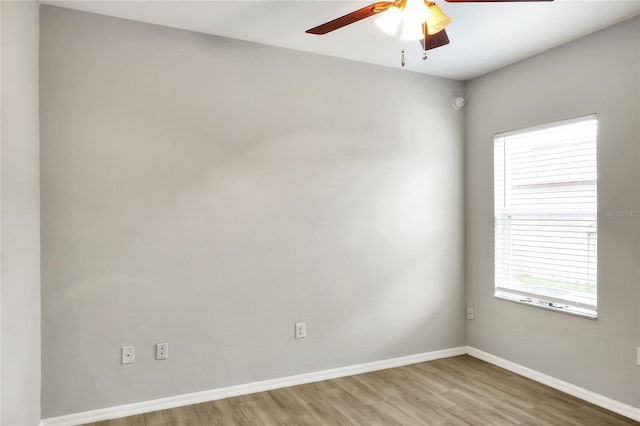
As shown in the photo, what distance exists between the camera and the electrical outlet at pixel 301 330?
10.8 feet

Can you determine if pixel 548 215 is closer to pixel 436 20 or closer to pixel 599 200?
pixel 599 200

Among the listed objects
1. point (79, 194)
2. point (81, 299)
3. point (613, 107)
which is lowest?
point (81, 299)

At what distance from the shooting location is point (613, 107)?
285cm

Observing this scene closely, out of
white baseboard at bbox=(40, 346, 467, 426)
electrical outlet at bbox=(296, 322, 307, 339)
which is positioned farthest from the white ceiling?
white baseboard at bbox=(40, 346, 467, 426)

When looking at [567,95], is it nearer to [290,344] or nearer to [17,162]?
[290,344]

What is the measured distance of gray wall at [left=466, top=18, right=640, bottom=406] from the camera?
2758 millimetres

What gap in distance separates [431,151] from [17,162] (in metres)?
3.19

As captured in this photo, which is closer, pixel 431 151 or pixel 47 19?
pixel 47 19

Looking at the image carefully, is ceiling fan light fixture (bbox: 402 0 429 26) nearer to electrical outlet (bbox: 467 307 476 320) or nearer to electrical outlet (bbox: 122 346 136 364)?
electrical outlet (bbox: 122 346 136 364)

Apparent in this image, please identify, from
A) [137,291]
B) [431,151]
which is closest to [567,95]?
[431,151]

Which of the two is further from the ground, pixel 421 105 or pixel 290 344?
pixel 421 105

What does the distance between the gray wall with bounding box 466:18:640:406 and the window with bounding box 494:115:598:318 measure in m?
0.08

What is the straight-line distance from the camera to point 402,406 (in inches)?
114

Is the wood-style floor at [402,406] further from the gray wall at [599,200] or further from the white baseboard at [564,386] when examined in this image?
the gray wall at [599,200]
